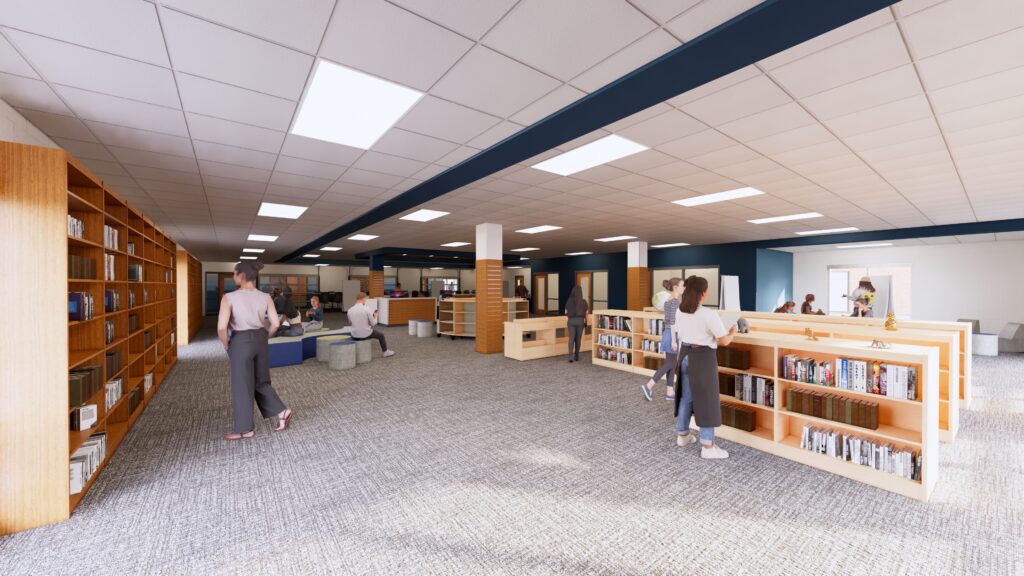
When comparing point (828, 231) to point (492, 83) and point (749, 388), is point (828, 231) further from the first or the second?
point (492, 83)

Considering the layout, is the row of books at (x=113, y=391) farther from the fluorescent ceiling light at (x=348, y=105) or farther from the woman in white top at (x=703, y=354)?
the woman in white top at (x=703, y=354)

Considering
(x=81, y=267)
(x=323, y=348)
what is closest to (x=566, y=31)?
(x=81, y=267)

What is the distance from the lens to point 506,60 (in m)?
2.63

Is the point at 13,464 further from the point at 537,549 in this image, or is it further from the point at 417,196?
the point at 417,196

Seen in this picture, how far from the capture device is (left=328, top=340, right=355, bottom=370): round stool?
6.89 m

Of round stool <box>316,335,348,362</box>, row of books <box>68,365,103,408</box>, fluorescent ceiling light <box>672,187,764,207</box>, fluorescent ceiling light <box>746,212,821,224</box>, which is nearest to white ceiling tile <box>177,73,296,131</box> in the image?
row of books <box>68,365,103,408</box>

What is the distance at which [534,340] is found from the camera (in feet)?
26.7

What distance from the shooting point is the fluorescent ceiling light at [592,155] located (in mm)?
4052

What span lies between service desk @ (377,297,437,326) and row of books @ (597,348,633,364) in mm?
8406

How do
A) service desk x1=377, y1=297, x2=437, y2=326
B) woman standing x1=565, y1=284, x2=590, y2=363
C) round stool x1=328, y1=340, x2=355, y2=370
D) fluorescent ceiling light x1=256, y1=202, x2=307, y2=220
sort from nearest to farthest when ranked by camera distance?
1. round stool x1=328, y1=340, x2=355, y2=370
2. fluorescent ceiling light x1=256, y1=202, x2=307, y2=220
3. woman standing x1=565, y1=284, x2=590, y2=363
4. service desk x1=377, y1=297, x2=437, y2=326

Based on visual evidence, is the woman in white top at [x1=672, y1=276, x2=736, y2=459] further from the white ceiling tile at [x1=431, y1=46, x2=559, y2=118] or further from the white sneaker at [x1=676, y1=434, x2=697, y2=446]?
the white ceiling tile at [x1=431, y1=46, x2=559, y2=118]

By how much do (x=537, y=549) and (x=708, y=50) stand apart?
3110 millimetres

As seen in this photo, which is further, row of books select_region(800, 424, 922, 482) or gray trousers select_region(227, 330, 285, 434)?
gray trousers select_region(227, 330, 285, 434)

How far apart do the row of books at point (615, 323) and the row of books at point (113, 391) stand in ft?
21.4
